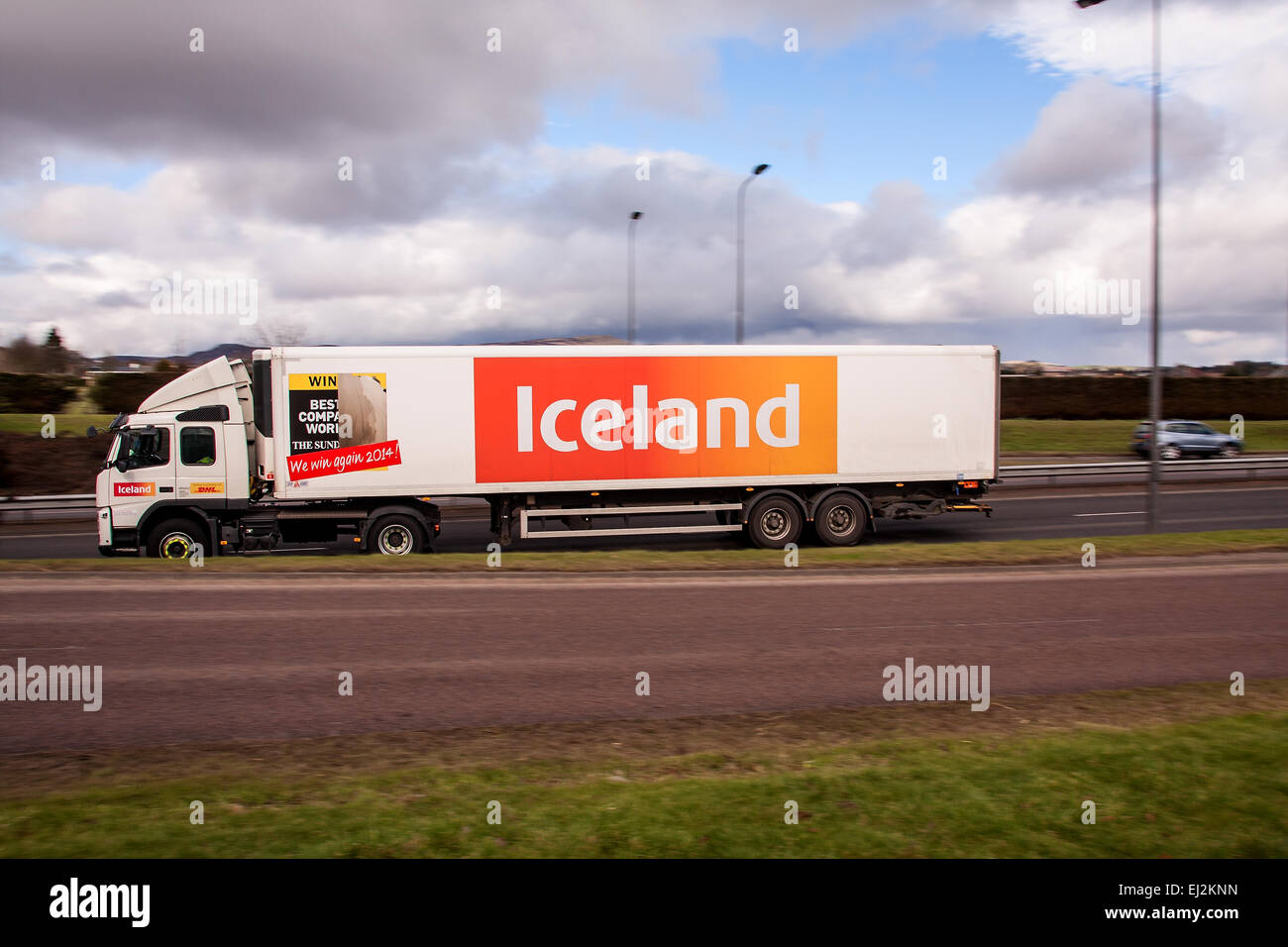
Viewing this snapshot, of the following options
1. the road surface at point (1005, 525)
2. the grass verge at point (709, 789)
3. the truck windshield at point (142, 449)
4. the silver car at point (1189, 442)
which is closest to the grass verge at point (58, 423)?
the road surface at point (1005, 525)

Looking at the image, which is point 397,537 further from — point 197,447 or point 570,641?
point 570,641

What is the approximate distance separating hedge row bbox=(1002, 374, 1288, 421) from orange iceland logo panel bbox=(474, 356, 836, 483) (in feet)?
118

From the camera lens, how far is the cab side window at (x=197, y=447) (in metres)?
15.6

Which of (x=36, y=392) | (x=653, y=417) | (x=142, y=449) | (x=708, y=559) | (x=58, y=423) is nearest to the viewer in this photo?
(x=708, y=559)

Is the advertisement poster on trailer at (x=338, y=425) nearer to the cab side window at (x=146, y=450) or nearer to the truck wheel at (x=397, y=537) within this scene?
the truck wheel at (x=397, y=537)

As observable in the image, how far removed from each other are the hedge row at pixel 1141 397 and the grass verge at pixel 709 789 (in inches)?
1819

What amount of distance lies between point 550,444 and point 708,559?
3719 mm

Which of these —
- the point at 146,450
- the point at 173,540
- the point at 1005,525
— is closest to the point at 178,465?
the point at 146,450

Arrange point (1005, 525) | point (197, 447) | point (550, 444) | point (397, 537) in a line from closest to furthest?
1. point (197, 447)
2. point (397, 537)
3. point (550, 444)
4. point (1005, 525)

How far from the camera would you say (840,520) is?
1736cm

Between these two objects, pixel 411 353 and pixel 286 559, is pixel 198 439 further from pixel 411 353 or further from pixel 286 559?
pixel 411 353

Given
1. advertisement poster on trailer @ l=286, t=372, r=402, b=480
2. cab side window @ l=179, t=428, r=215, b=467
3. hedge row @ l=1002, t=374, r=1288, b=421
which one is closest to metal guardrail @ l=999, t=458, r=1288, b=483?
hedge row @ l=1002, t=374, r=1288, b=421
